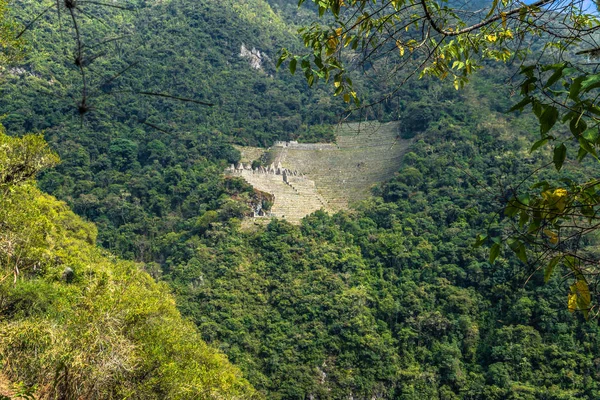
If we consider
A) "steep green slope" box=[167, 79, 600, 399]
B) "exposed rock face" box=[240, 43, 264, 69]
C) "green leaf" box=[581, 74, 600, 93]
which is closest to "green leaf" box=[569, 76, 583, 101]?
"green leaf" box=[581, 74, 600, 93]

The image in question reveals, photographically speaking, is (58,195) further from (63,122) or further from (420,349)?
(420,349)

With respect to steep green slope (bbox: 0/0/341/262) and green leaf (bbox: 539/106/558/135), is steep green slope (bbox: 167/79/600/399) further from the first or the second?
green leaf (bbox: 539/106/558/135)

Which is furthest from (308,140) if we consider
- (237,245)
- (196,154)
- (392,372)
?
(392,372)

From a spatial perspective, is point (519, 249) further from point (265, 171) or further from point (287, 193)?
point (265, 171)

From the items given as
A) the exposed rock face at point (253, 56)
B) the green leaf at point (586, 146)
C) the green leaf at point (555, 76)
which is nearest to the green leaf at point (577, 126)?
the green leaf at point (586, 146)

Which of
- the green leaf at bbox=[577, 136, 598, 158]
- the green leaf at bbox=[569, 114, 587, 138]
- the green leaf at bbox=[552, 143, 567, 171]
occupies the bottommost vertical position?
the green leaf at bbox=[552, 143, 567, 171]

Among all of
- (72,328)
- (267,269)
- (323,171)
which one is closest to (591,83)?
(72,328)

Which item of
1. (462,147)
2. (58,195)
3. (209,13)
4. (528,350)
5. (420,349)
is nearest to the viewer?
(528,350)
